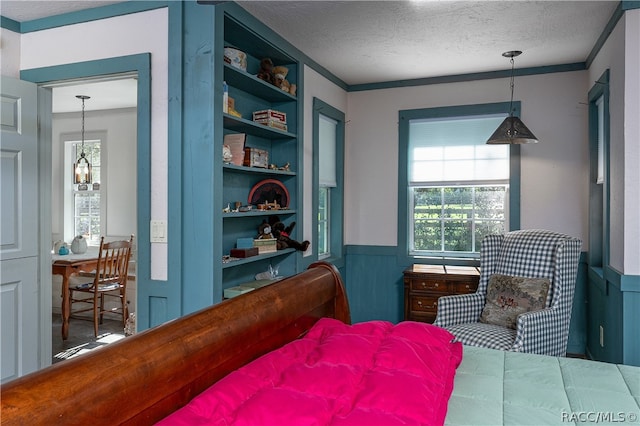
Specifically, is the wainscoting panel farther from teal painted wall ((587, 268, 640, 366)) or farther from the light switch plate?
the light switch plate

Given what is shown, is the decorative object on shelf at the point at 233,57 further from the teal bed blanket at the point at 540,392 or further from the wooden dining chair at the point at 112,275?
the wooden dining chair at the point at 112,275

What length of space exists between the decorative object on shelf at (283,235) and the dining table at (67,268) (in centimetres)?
240

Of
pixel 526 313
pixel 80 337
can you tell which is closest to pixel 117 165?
pixel 80 337

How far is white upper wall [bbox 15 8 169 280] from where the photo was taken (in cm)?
261

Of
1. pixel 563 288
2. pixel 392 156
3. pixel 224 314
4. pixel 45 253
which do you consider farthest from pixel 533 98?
pixel 45 253

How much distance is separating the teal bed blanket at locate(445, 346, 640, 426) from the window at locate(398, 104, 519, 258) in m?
2.60

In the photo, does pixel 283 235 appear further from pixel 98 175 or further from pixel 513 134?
pixel 98 175

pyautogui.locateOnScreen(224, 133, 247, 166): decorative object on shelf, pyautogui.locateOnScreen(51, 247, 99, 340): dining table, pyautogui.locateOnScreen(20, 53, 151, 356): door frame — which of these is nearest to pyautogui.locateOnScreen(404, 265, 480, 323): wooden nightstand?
pyautogui.locateOnScreen(224, 133, 247, 166): decorative object on shelf

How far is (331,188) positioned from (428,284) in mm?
1358

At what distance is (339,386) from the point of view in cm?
128

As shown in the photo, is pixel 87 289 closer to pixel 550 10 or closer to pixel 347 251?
pixel 347 251

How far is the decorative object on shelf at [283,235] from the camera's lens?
3.49m

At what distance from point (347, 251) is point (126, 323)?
2.39 m

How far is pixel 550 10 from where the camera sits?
291 centimetres
